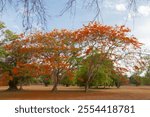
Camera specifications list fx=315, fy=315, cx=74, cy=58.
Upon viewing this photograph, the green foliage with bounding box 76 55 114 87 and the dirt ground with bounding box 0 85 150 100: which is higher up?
the green foliage with bounding box 76 55 114 87

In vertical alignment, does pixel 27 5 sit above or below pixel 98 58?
below

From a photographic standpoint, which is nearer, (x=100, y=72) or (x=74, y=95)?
(x=74, y=95)

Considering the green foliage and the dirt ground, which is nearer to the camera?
the dirt ground

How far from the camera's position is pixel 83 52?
1524 inches

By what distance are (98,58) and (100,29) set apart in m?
4.46

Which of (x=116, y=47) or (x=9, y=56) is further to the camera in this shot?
(x=9, y=56)

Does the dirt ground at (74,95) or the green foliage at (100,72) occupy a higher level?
the green foliage at (100,72)

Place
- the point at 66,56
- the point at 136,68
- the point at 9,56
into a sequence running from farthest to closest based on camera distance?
the point at 9,56 < the point at 66,56 < the point at 136,68

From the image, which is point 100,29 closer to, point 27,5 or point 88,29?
point 88,29

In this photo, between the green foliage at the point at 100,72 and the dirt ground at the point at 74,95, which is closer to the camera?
the dirt ground at the point at 74,95

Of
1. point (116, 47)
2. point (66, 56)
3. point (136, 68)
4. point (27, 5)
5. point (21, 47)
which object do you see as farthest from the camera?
point (21, 47)

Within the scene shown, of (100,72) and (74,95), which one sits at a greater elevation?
(100,72)

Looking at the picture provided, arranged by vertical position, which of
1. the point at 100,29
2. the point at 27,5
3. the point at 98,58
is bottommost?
the point at 27,5

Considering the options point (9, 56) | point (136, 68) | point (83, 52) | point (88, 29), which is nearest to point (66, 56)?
point (83, 52)
